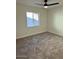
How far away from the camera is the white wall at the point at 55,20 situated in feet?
24.9

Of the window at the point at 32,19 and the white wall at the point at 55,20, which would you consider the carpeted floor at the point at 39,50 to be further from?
the white wall at the point at 55,20

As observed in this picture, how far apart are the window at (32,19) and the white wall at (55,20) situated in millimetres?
1358

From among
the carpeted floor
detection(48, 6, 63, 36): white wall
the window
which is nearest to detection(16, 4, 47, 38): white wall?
the window

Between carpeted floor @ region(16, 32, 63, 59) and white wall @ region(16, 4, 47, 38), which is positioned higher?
white wall @ region(16, 4, 47, 38)

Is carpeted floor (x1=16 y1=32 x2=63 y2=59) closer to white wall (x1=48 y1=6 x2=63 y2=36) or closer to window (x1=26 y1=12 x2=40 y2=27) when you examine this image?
window (x1=26 y1=12 x2=40 y2=27)

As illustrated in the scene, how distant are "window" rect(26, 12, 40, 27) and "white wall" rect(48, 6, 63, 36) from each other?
136 centimetres

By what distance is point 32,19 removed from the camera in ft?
24.9

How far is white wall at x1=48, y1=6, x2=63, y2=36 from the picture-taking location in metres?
7.59

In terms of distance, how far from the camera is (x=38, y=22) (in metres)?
8.27

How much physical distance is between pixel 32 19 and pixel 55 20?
6.71ft

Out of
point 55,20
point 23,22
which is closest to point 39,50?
point 23,22

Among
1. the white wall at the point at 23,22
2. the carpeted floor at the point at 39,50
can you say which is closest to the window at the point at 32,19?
the white wall at the point at 23,22

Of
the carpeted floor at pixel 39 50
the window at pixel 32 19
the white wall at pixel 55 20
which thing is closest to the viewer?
the carpeted floor at pixel 39 50
